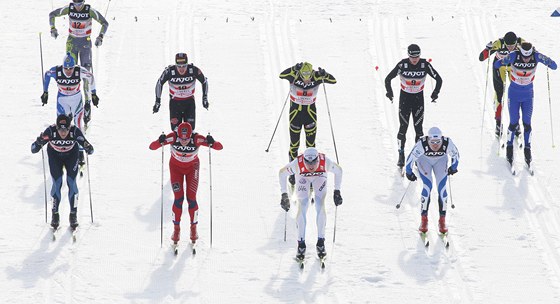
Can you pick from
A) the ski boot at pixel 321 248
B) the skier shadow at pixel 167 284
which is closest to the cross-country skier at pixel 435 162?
the ski boot at pixel 321 248

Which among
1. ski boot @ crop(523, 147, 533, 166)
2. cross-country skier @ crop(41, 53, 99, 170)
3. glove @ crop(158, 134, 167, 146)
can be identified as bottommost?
ski boot @ crop(523, 147, 533, 166)

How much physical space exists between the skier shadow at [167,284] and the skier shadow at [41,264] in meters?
1.21

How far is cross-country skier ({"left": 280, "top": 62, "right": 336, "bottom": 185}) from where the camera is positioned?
56.6ft

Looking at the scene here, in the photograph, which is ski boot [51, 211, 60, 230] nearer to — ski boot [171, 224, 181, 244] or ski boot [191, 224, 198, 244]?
ski boot [171, 224, 181, 244]

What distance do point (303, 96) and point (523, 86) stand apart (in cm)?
408

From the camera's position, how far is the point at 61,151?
15344 mm

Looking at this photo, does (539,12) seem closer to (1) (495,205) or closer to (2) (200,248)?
(1) (495,205)

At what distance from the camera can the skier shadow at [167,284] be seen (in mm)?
13984

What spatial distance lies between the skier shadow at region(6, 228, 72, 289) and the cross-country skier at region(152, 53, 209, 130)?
304 cm

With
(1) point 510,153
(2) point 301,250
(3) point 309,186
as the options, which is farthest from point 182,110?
(1) point 510,153

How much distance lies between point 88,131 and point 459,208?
706cm

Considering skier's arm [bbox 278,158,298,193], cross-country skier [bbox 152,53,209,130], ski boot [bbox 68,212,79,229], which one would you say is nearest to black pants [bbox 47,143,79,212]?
ski boot [bbox 68,212,79,229]

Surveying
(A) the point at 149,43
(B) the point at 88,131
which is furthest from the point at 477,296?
(A) the point at 149,43

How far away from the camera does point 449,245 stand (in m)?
15.7
